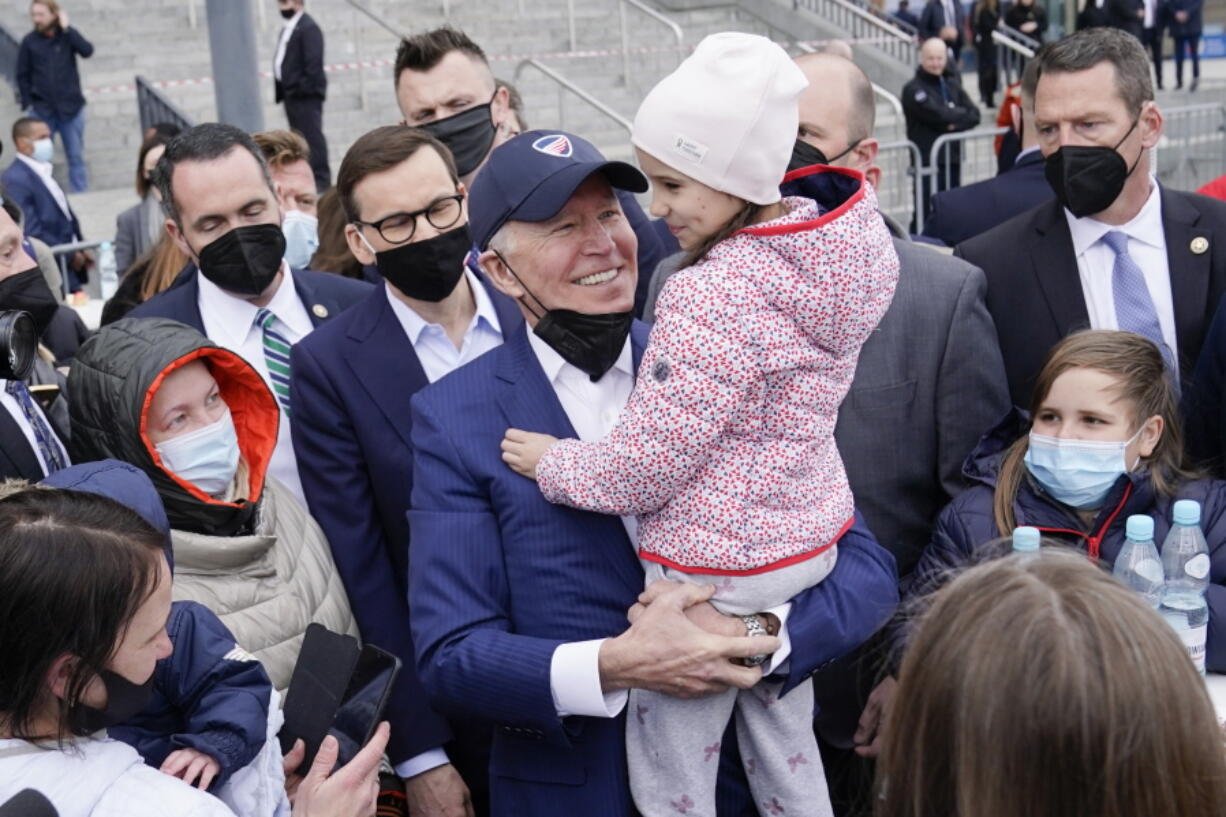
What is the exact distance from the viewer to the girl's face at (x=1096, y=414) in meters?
3.09

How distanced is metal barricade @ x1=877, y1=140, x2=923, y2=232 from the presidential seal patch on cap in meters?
8.44

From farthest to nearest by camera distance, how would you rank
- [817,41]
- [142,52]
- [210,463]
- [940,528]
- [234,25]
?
[817,41]
[142,52]
[234,25]
[940,528]
[210,463]

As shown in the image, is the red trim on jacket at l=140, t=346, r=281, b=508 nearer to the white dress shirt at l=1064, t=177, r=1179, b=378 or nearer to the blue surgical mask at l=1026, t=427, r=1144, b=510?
the blue surgical mask at l=1026, t=427, r=1144, b=510

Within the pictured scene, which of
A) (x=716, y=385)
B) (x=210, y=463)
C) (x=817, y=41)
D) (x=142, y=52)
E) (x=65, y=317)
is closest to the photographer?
(x=716, y=385)

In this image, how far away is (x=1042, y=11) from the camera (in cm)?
1966

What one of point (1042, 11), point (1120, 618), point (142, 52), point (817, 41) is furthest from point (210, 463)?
point (1042, 11)

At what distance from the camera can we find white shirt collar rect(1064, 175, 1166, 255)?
373cm

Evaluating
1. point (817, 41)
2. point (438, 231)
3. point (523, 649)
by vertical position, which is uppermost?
point (438, 231)

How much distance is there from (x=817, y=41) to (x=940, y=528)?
56.9ft

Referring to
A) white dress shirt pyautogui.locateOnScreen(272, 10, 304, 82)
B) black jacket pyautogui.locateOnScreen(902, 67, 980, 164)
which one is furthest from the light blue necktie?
white dress shirt pyautogui.locateOnScreen(272, 10, 304, 82)

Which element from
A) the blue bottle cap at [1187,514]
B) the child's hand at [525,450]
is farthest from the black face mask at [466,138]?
the blue bottle cap at [1187,514]

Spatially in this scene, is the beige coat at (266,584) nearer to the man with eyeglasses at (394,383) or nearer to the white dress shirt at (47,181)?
the man with eyeglasses at (394,383)

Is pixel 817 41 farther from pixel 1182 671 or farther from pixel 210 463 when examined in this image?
pixel 1182 671

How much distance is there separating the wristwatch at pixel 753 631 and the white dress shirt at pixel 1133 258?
1786mm
